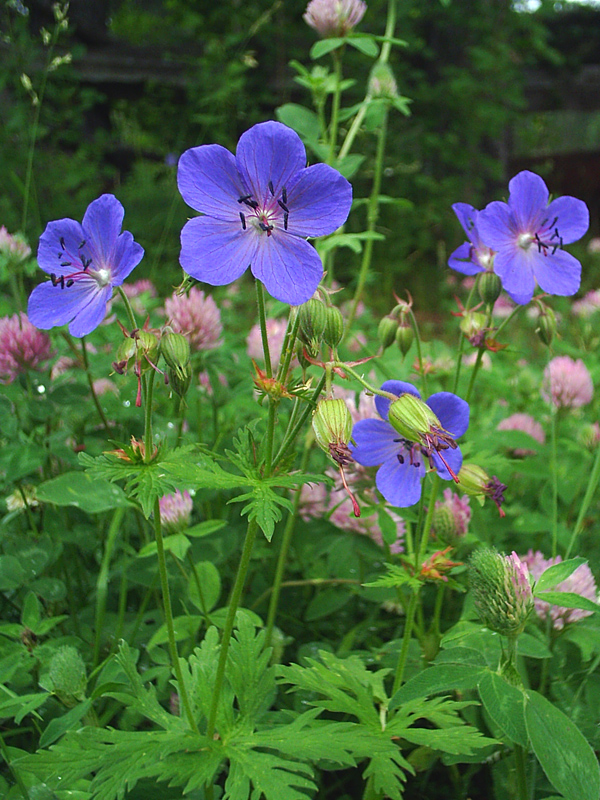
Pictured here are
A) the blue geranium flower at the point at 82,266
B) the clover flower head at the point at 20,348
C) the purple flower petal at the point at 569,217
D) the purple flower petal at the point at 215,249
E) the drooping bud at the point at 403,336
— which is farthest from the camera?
the clover flower head at the point at 20,348

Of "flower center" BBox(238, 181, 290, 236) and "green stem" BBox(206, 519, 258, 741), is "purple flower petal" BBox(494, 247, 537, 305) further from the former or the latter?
"green stem" BBox(206, 519, 258, 741)

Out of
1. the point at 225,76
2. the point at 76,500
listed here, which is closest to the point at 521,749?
the point at 76,500

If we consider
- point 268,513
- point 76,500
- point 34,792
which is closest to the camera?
point 268,513

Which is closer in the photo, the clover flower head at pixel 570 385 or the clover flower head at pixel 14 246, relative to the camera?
the clover flower head at pixel 14 246

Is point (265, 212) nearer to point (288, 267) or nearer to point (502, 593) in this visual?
point (288, 267)

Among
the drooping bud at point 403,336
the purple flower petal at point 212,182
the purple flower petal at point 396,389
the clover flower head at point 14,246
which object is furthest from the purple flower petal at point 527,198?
the clover flower head at point 14,246

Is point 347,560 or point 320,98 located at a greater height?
point 320,98

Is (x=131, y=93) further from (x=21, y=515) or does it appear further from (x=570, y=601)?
(x=570, y=601)

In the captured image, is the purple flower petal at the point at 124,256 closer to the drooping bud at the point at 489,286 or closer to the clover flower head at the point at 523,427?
the drooping bud at the point at 489,286
